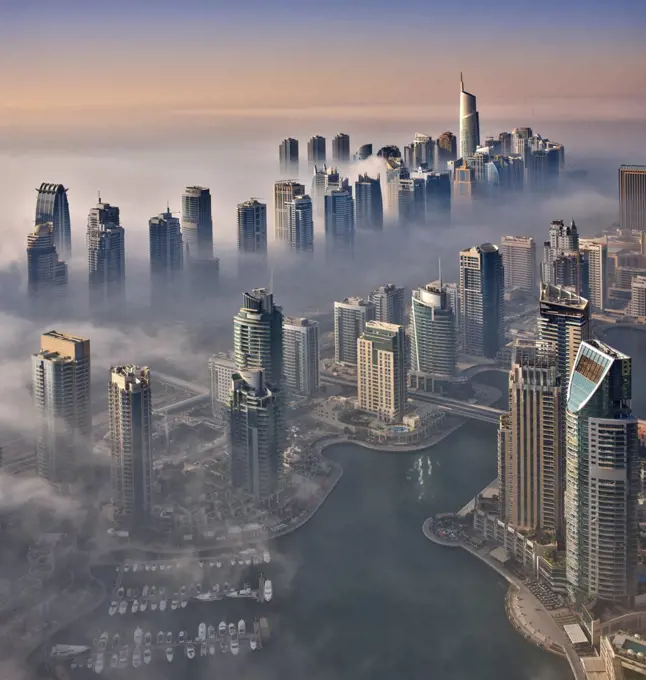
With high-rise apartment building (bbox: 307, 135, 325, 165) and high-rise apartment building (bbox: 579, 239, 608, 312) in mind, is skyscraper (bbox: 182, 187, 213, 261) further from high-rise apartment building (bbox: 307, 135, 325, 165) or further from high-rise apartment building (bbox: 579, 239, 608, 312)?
high-rise apartment building (bbox: 579, 239, 608, 312)

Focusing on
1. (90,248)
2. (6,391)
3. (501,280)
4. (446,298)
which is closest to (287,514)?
(6,391)

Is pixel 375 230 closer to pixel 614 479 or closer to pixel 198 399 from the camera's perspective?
pixel 198 399

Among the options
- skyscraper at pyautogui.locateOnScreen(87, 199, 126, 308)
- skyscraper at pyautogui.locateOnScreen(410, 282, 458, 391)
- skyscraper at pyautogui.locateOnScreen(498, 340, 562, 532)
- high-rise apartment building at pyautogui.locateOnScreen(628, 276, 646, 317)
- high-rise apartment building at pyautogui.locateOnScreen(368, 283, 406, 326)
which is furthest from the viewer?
skyscraper at pyautogui.locateOnScreen(87, 199, 126, 308)

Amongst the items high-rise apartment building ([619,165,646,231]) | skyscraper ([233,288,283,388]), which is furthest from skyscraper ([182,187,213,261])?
skyscraper ([233,288,283,388])

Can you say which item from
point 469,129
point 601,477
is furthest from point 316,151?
point 601,477

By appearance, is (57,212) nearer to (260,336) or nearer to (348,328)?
(348,328)
